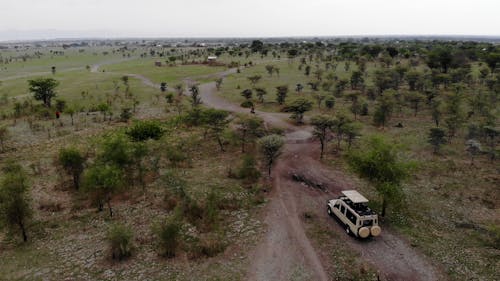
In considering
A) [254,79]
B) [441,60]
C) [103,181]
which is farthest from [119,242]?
[441,60]

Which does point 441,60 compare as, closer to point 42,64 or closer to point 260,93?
point 260,93

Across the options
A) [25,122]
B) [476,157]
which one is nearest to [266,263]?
[476,157]

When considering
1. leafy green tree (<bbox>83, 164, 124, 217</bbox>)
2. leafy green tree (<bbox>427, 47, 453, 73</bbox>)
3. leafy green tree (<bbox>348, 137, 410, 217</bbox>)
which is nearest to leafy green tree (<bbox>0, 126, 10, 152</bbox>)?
leafy green tree (<bbox>83, 164, 124, 217</bbox>)

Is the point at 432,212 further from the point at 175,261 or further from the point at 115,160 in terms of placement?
the point at 115,160

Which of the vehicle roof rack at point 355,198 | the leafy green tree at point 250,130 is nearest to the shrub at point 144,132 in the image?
the leafy green tree at point 250,130

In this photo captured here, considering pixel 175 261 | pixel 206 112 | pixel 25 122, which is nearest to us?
pixel 175 261

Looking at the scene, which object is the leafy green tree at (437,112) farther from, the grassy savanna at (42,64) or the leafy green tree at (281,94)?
the grassy savanna at (42,64)
